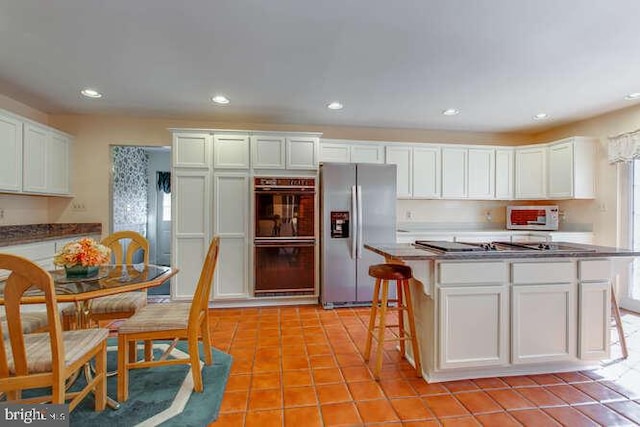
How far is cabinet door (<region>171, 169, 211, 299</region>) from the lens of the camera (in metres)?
3.74

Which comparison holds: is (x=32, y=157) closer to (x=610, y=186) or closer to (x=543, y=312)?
(x=543, y=312)

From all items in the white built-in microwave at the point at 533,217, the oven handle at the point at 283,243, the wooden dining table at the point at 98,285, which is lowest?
the wooden dining table at the point at 98,285

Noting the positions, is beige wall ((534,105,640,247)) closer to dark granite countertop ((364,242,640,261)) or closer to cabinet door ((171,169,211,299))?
dark granite countertop ((364,242,640,261))

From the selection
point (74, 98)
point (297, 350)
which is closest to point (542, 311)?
point (297, 350)

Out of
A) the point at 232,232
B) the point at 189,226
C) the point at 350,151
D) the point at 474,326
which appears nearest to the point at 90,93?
the point at 189,226

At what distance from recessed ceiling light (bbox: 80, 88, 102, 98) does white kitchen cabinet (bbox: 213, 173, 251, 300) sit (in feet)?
4.55

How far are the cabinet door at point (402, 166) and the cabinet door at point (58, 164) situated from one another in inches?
159

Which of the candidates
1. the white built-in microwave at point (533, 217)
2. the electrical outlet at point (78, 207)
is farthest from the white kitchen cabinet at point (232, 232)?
the white built-in microwave at point (533, 217)

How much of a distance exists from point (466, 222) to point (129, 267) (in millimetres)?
4384

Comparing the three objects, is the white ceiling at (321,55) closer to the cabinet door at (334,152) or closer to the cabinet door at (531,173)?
the cabinet door at (334,152)

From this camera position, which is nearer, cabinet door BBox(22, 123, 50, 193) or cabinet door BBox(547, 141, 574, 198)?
cabinet door BBox(22, 123, 50, 193)

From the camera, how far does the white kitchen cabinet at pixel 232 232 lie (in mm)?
3809

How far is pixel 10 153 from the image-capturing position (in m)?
3.15

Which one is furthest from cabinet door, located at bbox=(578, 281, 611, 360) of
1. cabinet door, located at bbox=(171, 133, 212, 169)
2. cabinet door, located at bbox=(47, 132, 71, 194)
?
cabinet door, located at bbox=(47, 132, 71, 194)
